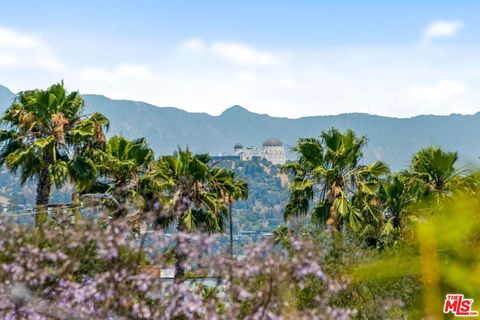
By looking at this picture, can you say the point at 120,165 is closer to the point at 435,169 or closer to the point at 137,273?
the point at 435,169

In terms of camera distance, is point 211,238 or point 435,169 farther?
point 435,169

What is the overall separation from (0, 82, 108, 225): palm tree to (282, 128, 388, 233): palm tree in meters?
7.38

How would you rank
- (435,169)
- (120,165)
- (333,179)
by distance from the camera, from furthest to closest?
1. (435,169)
2. (120,165)
3. (333,179)

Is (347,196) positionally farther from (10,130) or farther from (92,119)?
(10,130)

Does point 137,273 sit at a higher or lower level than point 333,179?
lower

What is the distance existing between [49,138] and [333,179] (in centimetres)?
1020

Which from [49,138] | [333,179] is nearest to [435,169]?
[333,179]

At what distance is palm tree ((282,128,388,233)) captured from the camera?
808 inches

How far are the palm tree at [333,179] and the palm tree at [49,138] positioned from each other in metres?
7.38

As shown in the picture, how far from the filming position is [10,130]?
2188cm

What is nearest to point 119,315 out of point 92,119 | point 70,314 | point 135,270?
point 135,270

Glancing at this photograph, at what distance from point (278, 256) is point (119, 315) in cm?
272

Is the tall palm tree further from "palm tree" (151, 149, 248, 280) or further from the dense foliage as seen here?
"palm tree" (151, 149, 248, 280)

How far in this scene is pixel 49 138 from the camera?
823 inches
